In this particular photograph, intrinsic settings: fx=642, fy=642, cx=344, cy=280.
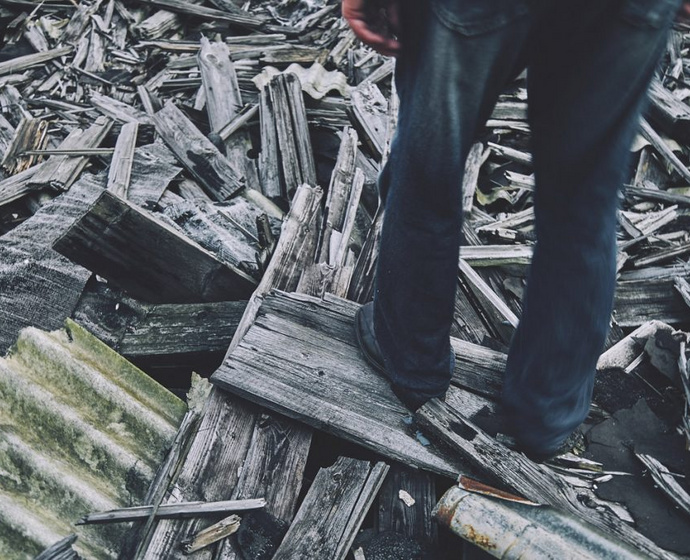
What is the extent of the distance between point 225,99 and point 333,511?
3.31 metres

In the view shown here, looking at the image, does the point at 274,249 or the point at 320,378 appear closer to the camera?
the point at 320,378

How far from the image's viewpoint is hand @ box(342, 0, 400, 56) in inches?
68.5

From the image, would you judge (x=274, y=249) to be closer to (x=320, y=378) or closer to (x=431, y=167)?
(x=320, y=378)

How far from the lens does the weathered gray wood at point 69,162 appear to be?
3768 mm

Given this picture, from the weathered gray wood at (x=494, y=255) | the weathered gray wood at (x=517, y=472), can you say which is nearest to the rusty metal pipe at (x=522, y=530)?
the weathered gray wood at (x=517, y=472)

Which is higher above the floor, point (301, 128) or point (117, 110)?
point (301, 128)

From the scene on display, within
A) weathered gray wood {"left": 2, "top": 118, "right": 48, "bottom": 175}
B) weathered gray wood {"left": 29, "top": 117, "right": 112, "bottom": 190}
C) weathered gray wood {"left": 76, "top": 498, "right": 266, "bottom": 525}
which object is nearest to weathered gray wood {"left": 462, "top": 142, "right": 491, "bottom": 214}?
weathered gray wood {"left": 76, "top": 498, "right": 266, "bottom": 525}

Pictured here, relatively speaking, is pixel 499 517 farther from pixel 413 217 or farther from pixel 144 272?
pixel 144 272

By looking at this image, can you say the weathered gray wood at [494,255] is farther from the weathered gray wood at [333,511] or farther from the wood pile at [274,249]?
the weathered gray wood at [333,511]

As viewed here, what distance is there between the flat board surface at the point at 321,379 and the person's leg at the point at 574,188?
1.22ft

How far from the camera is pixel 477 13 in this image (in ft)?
5.08

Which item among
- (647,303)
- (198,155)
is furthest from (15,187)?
(647,303)

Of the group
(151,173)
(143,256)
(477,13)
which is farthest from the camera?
(151,173)

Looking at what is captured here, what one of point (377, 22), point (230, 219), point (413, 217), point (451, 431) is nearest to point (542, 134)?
point (413, 217)
